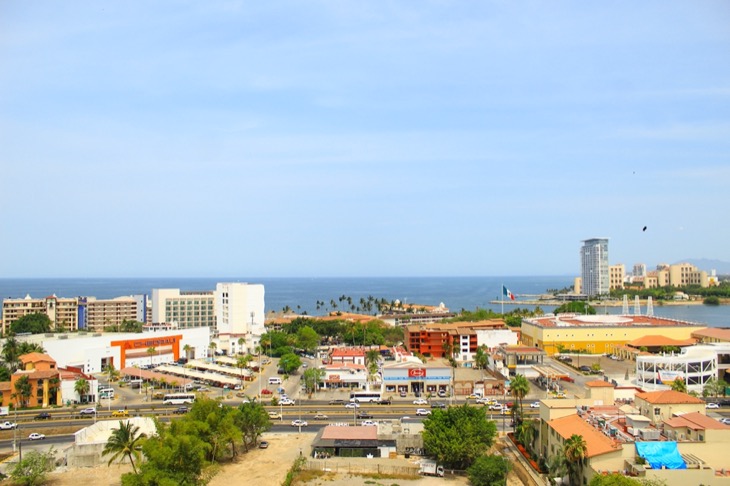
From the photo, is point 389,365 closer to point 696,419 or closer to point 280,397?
point 280,397

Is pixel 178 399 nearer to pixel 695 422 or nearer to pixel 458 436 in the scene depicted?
pixel 458 436

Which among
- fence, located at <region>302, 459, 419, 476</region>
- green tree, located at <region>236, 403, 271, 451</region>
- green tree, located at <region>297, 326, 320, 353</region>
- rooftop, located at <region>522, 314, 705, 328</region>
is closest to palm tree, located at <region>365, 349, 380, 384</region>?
green tree, located at <region>297, 326, 320, 353</region>

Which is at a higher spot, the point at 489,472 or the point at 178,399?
the point at 489,472

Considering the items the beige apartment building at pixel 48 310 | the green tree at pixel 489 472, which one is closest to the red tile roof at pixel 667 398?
the green tree at pixel 489 472

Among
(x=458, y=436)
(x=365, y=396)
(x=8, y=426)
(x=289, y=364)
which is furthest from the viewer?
(x=289, y=364)

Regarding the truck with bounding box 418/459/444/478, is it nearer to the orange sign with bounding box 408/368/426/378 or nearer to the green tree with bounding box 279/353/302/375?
the orange sign with bounding box 408/368/426/378

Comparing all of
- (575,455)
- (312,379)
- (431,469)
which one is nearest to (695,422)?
(575,455)
